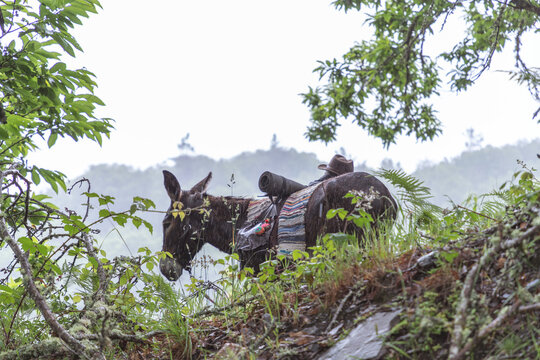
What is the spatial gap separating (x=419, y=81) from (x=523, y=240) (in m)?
10.2

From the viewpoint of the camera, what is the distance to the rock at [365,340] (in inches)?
109

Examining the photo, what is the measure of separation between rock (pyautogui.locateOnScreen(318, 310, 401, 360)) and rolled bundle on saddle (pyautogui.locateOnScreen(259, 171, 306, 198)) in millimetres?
3266

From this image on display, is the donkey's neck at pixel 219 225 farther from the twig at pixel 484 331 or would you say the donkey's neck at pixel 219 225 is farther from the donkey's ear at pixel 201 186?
the twig at pixel 484 331

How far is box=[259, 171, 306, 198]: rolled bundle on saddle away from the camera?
6211 mm

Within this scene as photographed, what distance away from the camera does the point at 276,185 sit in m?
6.27

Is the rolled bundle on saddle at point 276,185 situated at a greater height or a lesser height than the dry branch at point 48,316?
greater

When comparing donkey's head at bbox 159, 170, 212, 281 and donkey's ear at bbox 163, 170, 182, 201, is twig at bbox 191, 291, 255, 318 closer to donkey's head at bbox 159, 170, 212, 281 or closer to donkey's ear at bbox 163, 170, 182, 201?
donkey's head at bbox 159, 170, 212, 281

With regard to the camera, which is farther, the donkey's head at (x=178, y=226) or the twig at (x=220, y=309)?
the donkey's head at (x=178, y=226)

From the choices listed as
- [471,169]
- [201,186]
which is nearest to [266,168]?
[471,169]

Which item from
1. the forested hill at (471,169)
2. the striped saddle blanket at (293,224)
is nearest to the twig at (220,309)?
the striped saddle blanket at (293,224)

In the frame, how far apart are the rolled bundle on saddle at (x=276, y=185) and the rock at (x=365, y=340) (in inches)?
129

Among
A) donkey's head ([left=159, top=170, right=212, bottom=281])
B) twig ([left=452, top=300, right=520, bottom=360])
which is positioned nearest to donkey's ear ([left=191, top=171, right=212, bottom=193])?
donkey's head ([left=159, top=170, right=212, bottom=281])

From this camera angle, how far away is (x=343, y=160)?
22.8ft

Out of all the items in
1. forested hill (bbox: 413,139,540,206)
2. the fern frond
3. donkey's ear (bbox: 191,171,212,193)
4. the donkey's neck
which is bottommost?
the fern frond
